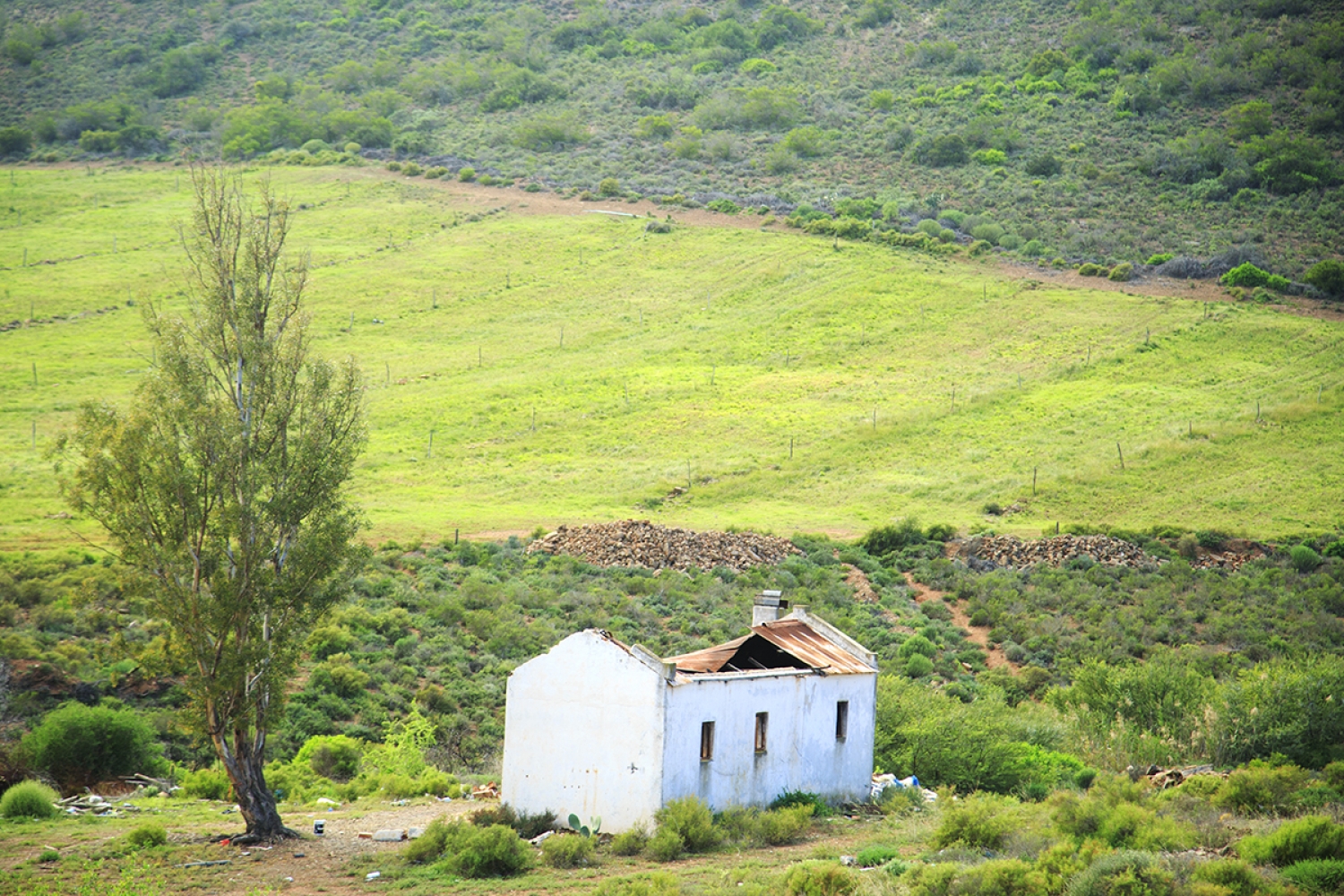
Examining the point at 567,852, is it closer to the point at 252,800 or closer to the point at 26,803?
the point at 252,800

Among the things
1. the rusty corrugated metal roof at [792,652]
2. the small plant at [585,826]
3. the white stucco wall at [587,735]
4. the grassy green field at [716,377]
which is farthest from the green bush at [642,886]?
the grassy green field at [716,377]

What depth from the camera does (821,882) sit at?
1836cm

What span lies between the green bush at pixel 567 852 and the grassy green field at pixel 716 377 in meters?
28.3

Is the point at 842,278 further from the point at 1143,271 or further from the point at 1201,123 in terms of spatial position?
the point at 1201,123

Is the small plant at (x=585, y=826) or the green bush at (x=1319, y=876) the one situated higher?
the green bush at (x=1319, y=876)

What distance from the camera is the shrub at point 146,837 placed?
2112 cm

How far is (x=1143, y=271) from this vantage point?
86438mm

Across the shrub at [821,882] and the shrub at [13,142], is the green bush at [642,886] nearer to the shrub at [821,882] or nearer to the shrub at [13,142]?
the shrub at [821,882]

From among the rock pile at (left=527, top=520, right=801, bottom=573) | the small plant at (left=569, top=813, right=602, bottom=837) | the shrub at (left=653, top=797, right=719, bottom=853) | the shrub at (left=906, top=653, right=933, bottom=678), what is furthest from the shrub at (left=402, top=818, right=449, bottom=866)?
the rock pile at (left=527, top=520, right=801, bottom=573)

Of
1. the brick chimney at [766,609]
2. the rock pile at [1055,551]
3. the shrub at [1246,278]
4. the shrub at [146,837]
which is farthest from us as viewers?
the shrub at [1246,278]

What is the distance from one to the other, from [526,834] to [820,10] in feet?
487

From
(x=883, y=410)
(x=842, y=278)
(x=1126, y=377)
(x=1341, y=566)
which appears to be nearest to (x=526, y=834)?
(x=1341, y=566)

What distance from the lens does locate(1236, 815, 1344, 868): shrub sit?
57.8 ft

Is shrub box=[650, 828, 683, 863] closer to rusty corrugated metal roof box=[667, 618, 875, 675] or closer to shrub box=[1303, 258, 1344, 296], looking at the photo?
rusty corrugated metal roof box=[667, 618, 875, 675]
